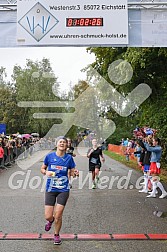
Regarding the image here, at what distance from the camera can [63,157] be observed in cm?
670

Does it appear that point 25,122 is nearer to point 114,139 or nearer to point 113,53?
point 114,139

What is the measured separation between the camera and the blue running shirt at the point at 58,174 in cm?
653

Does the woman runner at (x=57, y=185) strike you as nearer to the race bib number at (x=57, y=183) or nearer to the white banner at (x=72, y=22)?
the race bib number at (x=57, y=183)

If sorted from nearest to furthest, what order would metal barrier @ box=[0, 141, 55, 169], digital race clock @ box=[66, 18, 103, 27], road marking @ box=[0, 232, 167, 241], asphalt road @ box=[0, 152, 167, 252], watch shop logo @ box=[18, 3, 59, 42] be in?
asphalt road @ box=[0, 152, 167, 252]
road marking @ box=[0, 232, 167, 241]
digital race clock @ box=[66, 18, 103, 27]
watch shop logo @ box=[18, 3, 59, 42]
metal barrier @ box=[0, 141, 55, 169]

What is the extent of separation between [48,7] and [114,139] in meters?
43.9

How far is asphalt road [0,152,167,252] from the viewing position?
624 centimetres

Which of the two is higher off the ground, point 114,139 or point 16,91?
point 16,91

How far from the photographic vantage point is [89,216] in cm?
848

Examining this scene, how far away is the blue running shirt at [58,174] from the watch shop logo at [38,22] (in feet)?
9.91

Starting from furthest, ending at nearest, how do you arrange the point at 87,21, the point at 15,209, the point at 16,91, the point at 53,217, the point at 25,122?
the point at 16,91 < the point at 25,122 < the point at 15,209 < the point at 87,21 < the point at 53,217

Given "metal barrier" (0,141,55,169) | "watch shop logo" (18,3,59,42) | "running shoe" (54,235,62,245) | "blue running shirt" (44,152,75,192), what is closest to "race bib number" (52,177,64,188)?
"blue running shirt" (44,152,75,192)

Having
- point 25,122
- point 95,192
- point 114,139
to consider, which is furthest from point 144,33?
point 25,122

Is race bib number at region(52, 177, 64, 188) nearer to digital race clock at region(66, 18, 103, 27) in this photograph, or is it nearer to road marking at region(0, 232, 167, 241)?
road marking at region(0, 232, 167, 241)

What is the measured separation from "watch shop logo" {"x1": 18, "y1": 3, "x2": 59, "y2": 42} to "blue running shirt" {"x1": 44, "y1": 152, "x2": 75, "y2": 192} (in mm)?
3020
